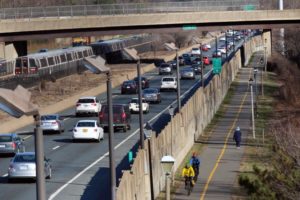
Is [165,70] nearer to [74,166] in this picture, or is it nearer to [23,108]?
[74,166]

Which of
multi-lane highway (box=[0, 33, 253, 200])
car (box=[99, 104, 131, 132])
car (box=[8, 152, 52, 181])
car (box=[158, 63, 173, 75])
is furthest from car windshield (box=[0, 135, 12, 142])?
car (box=[158, 63, 173, 75])

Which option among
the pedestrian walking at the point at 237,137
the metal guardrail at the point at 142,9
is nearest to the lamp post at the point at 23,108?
the pedestrian walking at the point at 237,137

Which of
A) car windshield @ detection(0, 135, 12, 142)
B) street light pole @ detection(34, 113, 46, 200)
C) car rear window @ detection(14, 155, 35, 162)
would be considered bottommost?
car windshield @ detection(0, 135, 12, 142)

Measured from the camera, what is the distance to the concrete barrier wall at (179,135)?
28.3 meters

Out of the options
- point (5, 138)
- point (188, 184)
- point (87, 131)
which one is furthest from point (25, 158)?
point (87, 131)

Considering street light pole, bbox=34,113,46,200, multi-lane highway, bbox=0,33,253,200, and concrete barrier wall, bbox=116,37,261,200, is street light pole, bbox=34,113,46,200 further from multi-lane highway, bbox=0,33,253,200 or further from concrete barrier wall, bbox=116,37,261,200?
multi-lane highway, bbox=0,33,253,200

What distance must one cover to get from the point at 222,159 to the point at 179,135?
275 cm

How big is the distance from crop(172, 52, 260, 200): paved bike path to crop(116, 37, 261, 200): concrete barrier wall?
864 millimetres

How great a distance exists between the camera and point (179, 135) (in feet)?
141

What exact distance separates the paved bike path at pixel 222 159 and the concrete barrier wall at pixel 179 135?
34.0 inches

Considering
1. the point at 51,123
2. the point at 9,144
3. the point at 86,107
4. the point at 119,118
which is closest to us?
the point at 9,144

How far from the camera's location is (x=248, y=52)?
5349 inches

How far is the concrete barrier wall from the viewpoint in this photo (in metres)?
28.3

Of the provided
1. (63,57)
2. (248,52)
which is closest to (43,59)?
(63,57)
